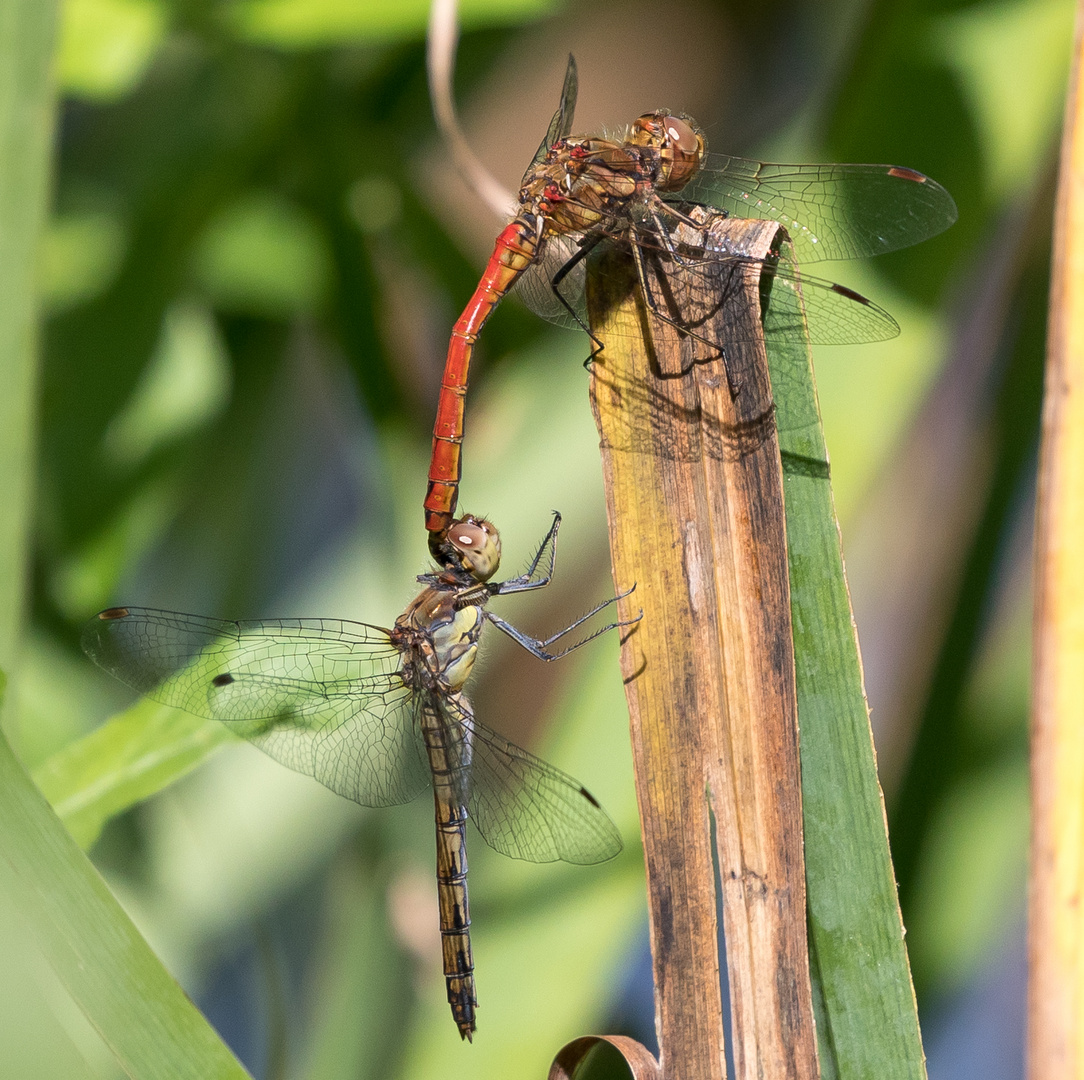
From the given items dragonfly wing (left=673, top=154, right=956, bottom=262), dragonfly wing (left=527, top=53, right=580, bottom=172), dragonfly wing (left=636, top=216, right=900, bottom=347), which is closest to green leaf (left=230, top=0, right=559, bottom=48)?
dragonfly wing (left=527, top=53, right=580, bottom=172)

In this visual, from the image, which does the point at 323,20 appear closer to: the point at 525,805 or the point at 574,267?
the point at 574,267

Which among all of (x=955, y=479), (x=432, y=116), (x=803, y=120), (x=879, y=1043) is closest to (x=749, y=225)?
(x=879, y=1043)

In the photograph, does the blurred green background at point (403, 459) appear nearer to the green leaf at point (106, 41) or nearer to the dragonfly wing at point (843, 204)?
the green leaf at point (106, 41)

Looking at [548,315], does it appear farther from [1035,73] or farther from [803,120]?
[1035,73]

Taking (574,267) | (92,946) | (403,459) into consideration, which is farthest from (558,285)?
(92,946)

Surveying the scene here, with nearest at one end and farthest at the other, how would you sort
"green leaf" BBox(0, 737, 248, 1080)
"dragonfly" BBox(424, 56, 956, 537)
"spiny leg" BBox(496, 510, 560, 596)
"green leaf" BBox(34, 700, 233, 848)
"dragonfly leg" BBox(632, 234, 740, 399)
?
"green leaf" BBox(0, 737, 248, 1080) → "dragonfly leg" BBox(632, 234, 740, 399) → "green leaf" BBox(34, 700, 233, 848) → "dragonfly" BBox(424, 56, 956, 537) → "spiny leg" BBox(496, 510, 560, 596)

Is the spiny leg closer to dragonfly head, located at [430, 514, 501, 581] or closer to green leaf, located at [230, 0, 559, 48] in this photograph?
dragonfly head, located at [430, 514, 501, 581]
